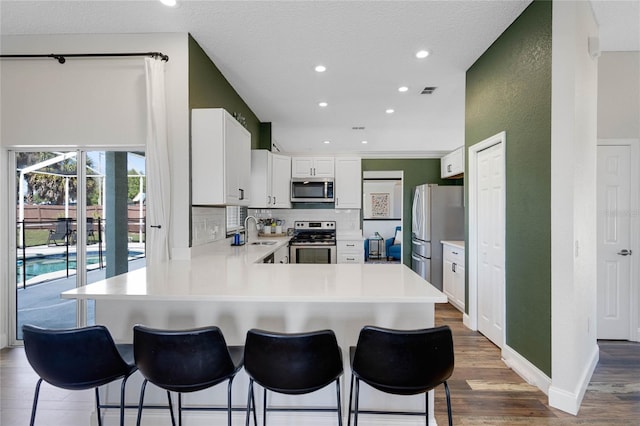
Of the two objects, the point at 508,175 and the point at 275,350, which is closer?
the point at 275,350

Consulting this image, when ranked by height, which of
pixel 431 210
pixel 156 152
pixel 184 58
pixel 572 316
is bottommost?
pixel 572 316

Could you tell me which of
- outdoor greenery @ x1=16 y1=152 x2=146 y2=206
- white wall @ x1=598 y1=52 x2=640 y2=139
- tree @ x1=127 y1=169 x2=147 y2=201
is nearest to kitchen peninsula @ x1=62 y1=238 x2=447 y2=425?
tree @ x1=127 y1=169 x2=147 y2=201

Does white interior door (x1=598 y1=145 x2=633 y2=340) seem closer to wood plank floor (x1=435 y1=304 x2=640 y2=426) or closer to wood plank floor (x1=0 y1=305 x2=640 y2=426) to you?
wood plank floor (x1=435 y1=304 x2=640 y2=426)

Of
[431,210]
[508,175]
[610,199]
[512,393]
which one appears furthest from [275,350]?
[431,210]

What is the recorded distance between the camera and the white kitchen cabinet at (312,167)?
19.2 feet

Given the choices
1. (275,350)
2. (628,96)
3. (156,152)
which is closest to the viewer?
(275,350)

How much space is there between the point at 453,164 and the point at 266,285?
4.85 m

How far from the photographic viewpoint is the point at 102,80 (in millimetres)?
2889

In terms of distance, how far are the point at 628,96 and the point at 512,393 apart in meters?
2.96

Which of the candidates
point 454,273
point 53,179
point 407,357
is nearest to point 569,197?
point 407,357

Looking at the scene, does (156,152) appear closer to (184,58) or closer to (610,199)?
(184,58)

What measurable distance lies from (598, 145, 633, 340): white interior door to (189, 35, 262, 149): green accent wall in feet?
12.5

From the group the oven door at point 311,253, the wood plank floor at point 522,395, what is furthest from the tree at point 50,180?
the wood plank floor at point 522,395

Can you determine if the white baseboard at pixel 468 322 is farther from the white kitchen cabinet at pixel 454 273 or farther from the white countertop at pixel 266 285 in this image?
the white countertop at pixel 266 285
